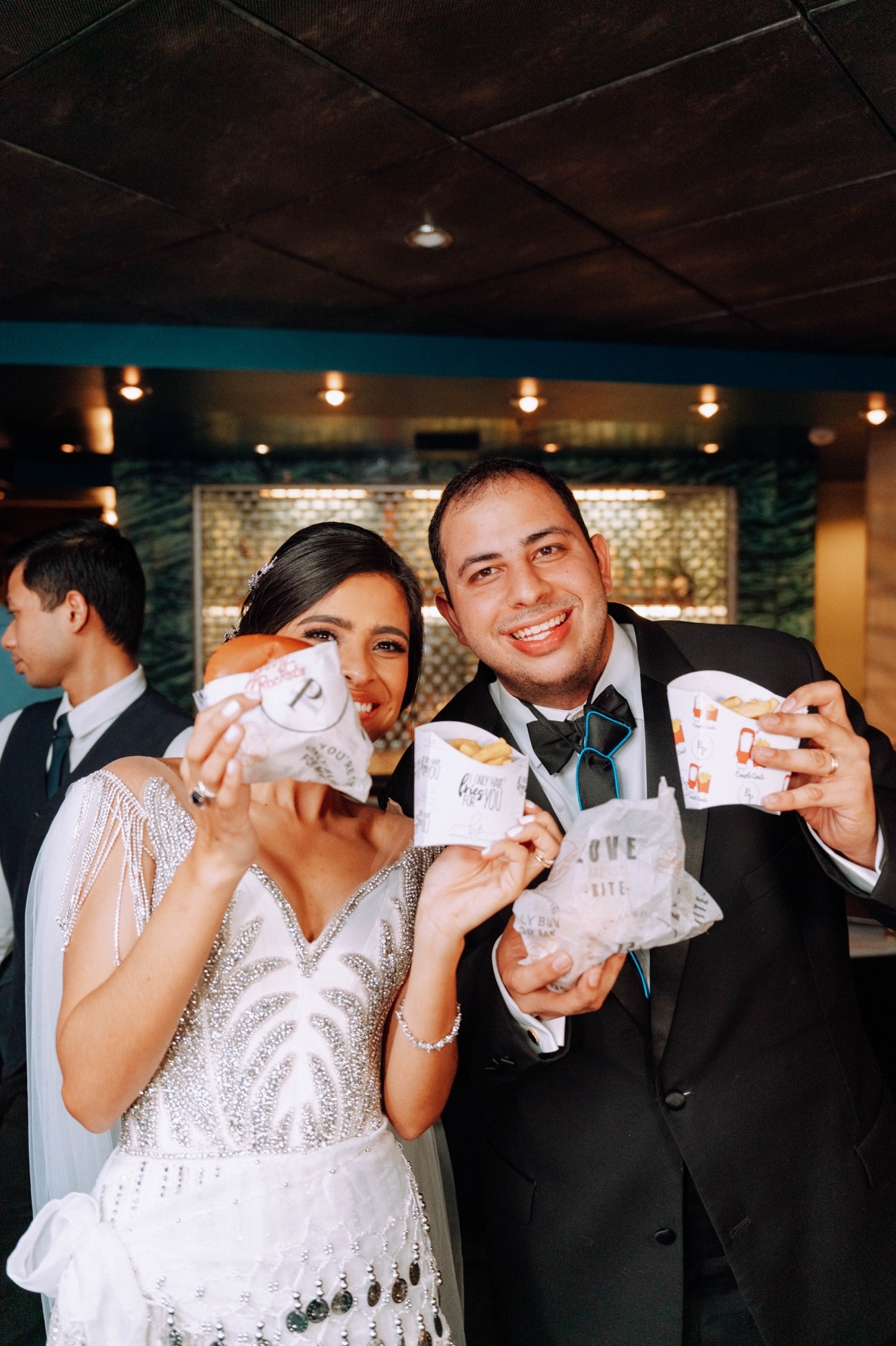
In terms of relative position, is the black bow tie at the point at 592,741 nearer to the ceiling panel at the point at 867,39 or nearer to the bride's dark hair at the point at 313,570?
the bride's dark hair at the point at 313,570

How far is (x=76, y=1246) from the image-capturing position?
130 centimetres

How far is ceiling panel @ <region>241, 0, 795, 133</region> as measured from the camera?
253cm

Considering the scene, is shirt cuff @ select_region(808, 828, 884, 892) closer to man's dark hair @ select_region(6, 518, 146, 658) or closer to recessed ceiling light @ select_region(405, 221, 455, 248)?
man's dark hair @ select_region(6, 518, 146, 658)

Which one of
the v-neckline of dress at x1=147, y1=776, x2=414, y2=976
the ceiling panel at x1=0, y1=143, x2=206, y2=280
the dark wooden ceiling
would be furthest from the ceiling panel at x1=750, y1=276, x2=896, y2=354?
the v-neckline of dress at x1=147, y1=776, x2=414, y2=976

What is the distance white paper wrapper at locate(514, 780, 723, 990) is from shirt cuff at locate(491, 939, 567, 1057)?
0.15 m

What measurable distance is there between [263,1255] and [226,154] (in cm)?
321

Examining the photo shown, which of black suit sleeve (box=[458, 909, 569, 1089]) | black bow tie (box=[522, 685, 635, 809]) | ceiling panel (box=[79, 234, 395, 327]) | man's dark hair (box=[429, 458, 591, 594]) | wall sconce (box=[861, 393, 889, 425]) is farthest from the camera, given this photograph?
wall sconce (box=[861, 393, 889, 425])

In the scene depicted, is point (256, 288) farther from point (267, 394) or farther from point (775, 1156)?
point (775, 1156)

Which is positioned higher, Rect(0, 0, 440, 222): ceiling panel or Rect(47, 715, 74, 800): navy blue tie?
Rect(0, 0, 440, 222): ceiling panel

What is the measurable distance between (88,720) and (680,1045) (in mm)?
2026

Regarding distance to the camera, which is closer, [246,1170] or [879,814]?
[246,1170]

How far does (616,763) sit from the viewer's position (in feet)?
5.50
